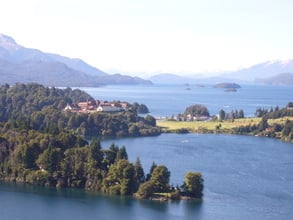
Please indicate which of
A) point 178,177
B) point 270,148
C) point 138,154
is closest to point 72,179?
point 178,177

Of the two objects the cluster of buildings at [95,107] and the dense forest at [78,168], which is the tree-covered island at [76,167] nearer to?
the dense forest at [78,168]

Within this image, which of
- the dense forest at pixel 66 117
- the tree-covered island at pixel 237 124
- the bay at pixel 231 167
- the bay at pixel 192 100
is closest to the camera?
the bay at pixel 231 167

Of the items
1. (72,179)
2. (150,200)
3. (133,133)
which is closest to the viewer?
(150,200)

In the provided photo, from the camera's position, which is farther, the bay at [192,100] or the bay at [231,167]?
the bay at [192,100]

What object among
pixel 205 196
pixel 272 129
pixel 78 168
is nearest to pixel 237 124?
pixel 272 129

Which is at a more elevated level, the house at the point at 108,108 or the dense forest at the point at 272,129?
the house at the point at 108,108

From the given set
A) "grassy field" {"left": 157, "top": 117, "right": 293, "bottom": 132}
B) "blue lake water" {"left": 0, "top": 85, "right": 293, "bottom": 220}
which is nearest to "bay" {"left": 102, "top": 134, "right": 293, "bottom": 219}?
"blue lake water" {"left": 0, "top": 85, "right": 293, "bottom": 220}

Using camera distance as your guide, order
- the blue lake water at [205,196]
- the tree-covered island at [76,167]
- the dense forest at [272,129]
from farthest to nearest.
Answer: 1. the dense forest at [272,129]
2. the tree-covered island at [76,167]
3. the blue lake water at [205,196]

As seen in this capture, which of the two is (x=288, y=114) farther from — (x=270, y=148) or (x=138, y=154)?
(x=138, y=154)

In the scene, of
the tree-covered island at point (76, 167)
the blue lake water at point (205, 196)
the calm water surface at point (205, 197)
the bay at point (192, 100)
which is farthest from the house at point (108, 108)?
the tree-covered island at point (76, 167)
